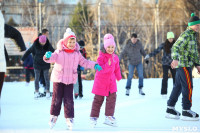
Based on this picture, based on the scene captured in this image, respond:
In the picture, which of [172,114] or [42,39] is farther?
[42,39]

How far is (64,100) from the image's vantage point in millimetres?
3986

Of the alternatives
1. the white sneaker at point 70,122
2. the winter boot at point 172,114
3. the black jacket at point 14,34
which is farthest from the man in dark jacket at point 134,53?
the black jacket at point 14,34

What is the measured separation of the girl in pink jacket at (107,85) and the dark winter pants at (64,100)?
0.33 meters

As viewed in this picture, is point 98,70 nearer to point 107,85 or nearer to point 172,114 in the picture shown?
point 107,85

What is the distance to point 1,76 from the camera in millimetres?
3418

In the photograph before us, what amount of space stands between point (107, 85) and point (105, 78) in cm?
10

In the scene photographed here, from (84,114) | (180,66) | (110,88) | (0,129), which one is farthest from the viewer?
(84,114)

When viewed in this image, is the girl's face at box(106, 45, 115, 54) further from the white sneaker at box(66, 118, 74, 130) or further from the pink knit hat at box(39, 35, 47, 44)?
the pink knit hat at box(39, 35, 47, 44)

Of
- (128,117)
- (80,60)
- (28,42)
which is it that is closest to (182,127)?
(128,117)

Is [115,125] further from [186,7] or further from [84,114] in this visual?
[186,7]

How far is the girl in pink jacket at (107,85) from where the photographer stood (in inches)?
161

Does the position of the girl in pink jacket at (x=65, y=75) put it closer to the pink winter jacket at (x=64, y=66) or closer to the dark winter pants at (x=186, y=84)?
the pink winter jacket at (x=64, y=66)

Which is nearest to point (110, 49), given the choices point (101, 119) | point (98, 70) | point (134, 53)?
point (98, 70)

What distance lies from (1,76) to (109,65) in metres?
1.47
